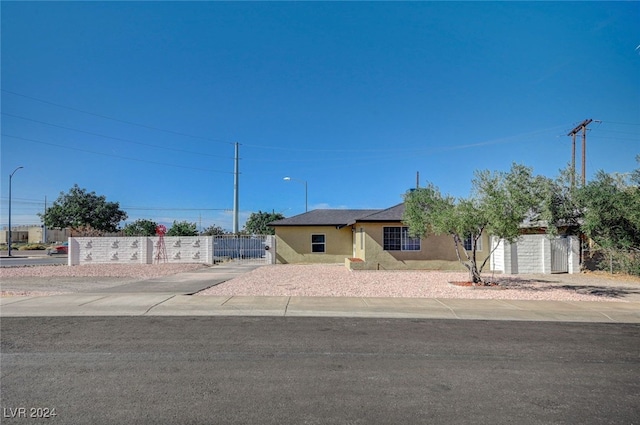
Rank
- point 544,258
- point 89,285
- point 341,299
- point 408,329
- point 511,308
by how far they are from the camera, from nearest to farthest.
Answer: point 408,329, point 511,308, point 341,299, point 89,285, point 544,258

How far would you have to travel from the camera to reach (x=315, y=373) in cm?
562

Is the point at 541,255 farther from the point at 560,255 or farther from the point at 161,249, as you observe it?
the point at 161,249

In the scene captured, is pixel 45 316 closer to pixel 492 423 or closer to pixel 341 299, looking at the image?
pixel 341 299

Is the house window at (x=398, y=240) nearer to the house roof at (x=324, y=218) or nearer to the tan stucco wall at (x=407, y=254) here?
the tan stucco wall at (x=407, y=254)

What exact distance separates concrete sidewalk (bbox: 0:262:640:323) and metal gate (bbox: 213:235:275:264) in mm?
15275

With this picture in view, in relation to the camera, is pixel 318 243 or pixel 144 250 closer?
pixel 144 250

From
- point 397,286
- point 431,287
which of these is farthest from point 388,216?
point 431,287

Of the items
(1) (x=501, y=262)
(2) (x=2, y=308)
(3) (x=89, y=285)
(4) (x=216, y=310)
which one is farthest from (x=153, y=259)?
(1) (x=501, y=262)

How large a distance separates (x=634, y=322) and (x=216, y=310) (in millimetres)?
10006

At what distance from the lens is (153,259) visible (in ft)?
88.0

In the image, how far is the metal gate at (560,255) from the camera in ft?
67.6

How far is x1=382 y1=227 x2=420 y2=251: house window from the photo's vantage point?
21.9m

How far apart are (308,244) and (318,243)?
28.3 inches

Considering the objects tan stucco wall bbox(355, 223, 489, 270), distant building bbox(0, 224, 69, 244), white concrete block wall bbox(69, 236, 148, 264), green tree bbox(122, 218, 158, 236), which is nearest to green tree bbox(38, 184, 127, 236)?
green tree bbox(122, 218, 158, 236)
